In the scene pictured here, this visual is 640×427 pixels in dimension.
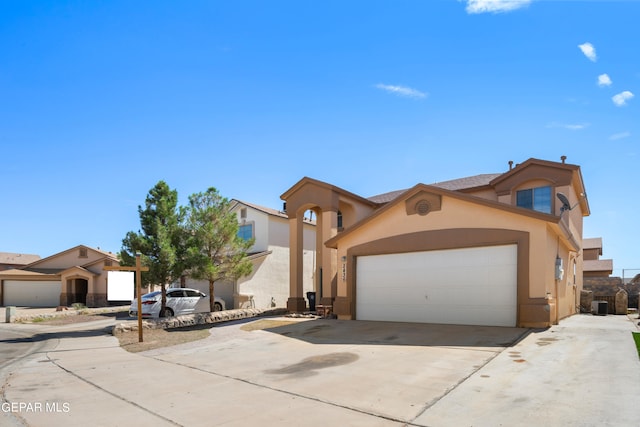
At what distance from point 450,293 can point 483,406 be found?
8.69 meters

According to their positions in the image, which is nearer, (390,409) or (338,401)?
(390,409)

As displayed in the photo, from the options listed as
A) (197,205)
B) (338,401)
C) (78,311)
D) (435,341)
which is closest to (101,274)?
(78,311)

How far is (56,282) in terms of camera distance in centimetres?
3766

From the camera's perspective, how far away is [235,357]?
35.8ft

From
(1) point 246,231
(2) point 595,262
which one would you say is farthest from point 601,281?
(1) point 246,231

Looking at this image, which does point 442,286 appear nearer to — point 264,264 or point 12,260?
point 264,264

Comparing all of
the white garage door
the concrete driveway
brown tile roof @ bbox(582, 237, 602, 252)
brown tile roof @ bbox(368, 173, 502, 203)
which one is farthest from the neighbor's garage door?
the white garage door

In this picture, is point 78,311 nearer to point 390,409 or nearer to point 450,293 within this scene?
point 450,293

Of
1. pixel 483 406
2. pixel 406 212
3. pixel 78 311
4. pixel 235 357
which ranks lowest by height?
pixel 78 311

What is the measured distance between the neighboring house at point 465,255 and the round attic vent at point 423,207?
0.04 meters

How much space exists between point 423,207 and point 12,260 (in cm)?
5541

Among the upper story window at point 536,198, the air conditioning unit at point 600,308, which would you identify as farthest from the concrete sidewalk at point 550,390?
the air conditioning unit at point 600,308

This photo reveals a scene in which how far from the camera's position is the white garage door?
3750 centimetres

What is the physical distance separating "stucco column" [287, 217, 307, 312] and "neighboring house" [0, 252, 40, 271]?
45.0m
